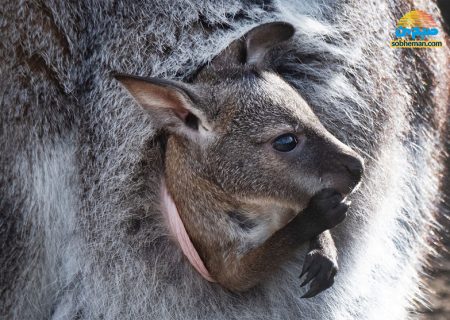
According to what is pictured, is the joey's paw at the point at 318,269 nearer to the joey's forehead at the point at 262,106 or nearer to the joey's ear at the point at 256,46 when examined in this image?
the joey's forehead at the point at 262,106

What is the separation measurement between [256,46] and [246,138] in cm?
24

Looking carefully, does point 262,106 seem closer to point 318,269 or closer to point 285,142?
point 285,142

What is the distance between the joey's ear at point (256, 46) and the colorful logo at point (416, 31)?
41cm

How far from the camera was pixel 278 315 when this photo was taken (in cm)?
220

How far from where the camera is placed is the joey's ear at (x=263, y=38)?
6.61ft

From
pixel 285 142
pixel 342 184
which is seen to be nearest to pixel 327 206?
pixel 342 184

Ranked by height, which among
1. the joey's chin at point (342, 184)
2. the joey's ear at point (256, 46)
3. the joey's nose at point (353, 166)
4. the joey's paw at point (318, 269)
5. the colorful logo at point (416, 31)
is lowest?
the joey's paw at point (318, 269)

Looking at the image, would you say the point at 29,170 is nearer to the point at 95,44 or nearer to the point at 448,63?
the point at 95,44

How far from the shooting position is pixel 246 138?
1911 mm

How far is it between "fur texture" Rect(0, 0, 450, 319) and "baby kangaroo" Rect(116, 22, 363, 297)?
8 centimetres

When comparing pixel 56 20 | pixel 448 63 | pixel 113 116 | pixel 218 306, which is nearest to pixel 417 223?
pixel 448 63

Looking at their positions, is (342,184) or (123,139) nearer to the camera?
(342,184)

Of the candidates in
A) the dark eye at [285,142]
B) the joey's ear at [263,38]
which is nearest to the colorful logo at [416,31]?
the joey's ear at [263,38]

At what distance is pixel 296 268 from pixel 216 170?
15.9 inches
